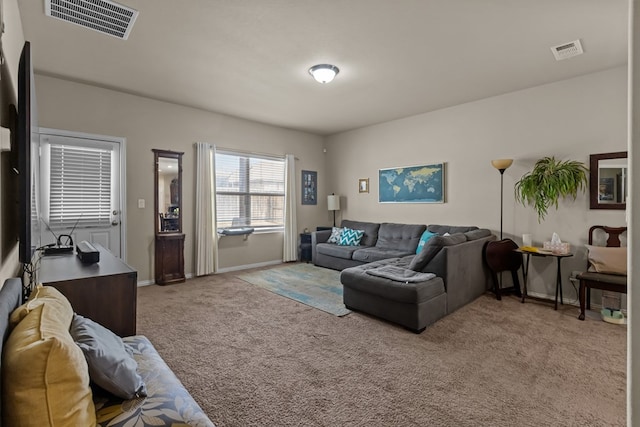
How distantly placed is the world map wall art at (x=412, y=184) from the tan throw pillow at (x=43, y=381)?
483 cm

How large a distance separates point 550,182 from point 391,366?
299cm

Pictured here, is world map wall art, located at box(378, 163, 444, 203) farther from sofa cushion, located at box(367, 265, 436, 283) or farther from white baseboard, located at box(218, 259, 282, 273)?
white baseboard, located at box(218, 259, 282, 273)

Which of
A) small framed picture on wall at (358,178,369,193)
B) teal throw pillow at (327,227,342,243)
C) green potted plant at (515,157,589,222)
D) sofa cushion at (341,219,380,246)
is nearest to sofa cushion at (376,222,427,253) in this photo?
sofa cushion at (341,219,380,246)

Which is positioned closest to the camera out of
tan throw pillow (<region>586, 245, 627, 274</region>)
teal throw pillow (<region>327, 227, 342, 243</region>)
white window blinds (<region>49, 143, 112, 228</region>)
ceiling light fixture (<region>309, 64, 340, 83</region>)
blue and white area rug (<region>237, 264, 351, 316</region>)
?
tan throw pillow (<region>586, 245, 627, 274</region>)

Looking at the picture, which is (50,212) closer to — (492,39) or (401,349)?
(401,349)

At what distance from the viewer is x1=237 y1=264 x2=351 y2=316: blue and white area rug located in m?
3.62

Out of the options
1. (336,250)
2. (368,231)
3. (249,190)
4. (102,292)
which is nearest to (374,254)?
(336,250)

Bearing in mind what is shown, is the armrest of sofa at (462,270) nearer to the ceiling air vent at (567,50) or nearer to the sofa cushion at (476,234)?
the sofa cushion at (476,234)

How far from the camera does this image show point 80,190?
12.8 ft

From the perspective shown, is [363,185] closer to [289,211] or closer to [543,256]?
[289,211]

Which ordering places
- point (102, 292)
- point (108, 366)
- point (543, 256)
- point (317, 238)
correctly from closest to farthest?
point (108, 366) < point (102, 292) < point (543, 256) < point (317, 238)

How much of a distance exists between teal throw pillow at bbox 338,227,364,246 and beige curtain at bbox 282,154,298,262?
105 centimetres

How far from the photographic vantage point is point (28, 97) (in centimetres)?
152

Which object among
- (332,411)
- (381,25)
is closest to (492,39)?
(381,25)
